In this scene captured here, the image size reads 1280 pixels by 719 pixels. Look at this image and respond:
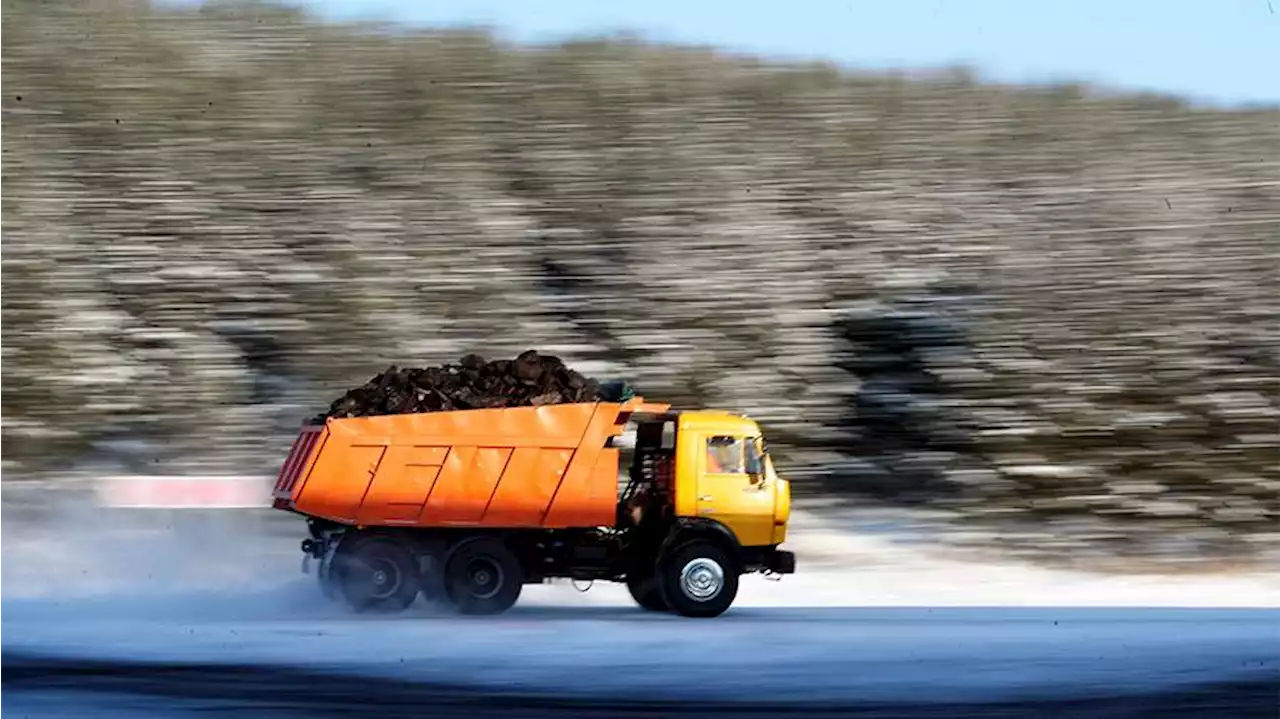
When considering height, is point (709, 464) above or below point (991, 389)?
below

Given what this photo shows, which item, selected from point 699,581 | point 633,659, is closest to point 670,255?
point 699,581

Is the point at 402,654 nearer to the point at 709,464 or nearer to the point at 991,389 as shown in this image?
the point at 709,464

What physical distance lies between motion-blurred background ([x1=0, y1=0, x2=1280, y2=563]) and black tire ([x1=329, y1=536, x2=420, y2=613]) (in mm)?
7853

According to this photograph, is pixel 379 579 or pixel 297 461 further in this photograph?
pixel 297 461

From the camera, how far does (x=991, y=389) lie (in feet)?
Result: 76.3

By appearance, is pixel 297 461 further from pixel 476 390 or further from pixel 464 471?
pixel 476 390

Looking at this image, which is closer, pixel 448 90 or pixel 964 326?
pixel 964 326

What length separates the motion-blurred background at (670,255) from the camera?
73.6 ft

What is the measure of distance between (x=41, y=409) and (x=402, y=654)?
1303 centimetres

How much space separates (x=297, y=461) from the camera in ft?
49.7

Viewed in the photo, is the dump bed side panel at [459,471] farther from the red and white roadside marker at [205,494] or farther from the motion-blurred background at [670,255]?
the motion-blurred background at [670,255]

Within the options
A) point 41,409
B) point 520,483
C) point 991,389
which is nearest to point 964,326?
point 991,389

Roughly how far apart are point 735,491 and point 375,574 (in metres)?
3.56

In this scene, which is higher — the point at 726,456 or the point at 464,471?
the point at 726,456
